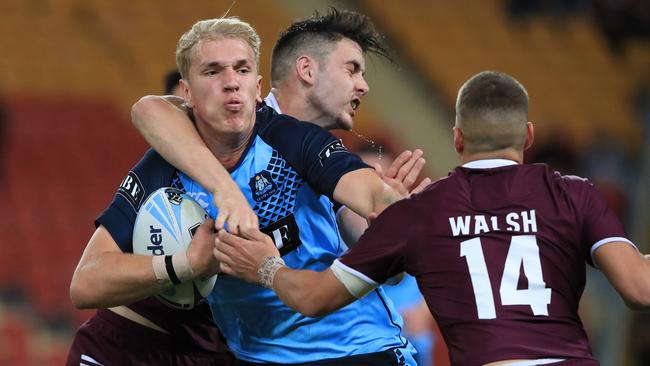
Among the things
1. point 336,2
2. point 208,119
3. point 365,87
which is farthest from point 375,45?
point 336,2

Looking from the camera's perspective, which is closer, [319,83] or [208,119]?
[208,119]

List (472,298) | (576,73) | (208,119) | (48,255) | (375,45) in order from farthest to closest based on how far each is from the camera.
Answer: (576,73) < (48,255) < (375,45) < (208,119) < (472,298)

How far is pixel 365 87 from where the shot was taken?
5.01 metres

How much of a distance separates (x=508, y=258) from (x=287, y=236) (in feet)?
3.58

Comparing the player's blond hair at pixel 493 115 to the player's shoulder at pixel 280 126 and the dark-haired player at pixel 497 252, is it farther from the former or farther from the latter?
the player's shoulder at pixel 280 126

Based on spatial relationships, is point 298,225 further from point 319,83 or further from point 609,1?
point 609,1

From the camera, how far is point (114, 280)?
410 centimetres

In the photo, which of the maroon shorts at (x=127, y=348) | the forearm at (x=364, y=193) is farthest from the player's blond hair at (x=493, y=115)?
the maroon shorts at (x=127, y=348)

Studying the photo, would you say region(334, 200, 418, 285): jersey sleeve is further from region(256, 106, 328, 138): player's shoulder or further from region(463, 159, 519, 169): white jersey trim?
region(256, 106, 328, 138): player's shoulder

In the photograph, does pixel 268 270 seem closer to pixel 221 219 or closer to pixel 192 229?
pixel 221 219

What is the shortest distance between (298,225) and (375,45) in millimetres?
1187

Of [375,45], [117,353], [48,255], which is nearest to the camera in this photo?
[117,353]

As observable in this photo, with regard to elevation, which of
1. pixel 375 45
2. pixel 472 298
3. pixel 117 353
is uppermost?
pixel 375 45

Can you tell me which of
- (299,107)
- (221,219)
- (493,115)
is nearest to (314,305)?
(221,219)
